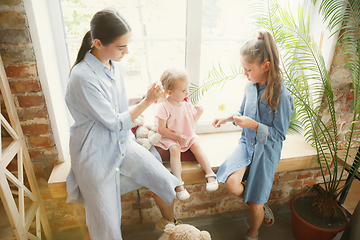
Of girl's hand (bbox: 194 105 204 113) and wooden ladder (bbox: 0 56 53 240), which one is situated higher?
girl's hand (bbox: 194 105 204 113)

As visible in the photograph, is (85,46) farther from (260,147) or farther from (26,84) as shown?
(260,147)

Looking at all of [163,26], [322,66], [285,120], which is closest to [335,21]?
[322,66]

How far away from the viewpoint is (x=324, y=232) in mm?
1629

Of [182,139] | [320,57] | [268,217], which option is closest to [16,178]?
[182,139]

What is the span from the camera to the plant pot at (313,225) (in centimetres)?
164

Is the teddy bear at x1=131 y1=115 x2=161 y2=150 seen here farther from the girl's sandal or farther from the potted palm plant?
the girl's sandal

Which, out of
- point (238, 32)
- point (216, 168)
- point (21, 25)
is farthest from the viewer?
point (238, 32)

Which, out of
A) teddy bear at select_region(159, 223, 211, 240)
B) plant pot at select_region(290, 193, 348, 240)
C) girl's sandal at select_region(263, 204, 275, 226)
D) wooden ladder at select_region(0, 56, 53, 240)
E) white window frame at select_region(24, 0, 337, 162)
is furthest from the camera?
girl's sandal at select_region(263, 204, 275, 226)

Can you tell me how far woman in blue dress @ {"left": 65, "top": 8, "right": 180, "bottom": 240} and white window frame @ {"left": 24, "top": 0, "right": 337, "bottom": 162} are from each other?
0.30m

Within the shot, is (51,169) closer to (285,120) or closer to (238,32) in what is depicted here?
(285,120)

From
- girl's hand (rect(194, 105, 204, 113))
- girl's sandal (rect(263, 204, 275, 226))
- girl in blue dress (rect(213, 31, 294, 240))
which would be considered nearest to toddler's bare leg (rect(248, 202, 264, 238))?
girl in blue dress (rect(213, 31, 294, 240))

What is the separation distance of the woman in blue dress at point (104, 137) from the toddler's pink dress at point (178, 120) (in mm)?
243

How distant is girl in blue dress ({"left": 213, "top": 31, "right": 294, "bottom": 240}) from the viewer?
56.4 inches

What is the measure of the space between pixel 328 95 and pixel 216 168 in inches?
37.9
